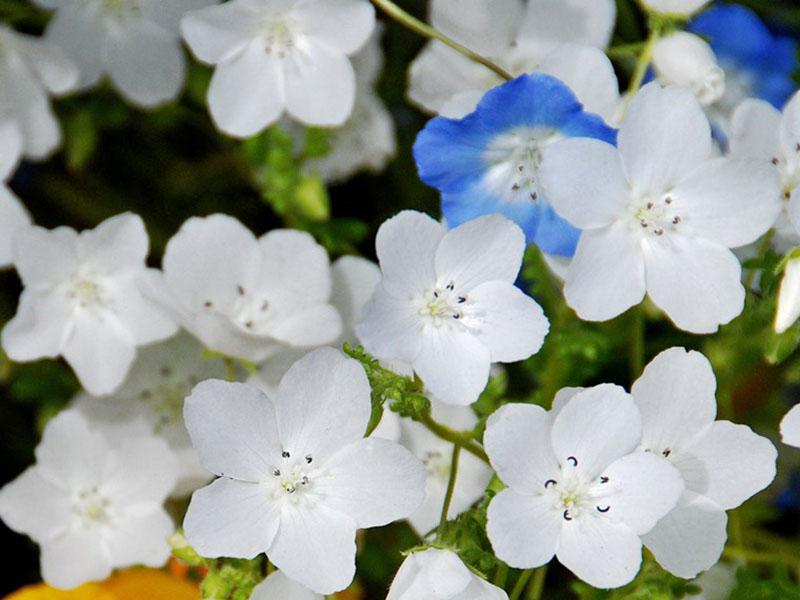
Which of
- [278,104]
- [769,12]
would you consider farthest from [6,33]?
[769,12]

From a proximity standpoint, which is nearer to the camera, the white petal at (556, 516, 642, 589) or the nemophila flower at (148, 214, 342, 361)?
the white petal at (556, 516, 642, 589)

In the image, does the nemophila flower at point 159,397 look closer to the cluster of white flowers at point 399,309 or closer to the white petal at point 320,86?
the cluster of white flowers at point 399,309

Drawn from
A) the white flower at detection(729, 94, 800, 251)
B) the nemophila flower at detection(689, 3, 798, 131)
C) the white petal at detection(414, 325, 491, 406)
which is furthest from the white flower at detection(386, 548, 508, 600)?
the nemophila flower at detection(689, 3, 798, 131)

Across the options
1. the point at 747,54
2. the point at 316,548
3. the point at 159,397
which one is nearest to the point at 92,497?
the point at 159,397

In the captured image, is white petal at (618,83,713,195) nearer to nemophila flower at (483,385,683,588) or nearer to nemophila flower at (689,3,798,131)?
nemophila flower at (483,385,683,588)

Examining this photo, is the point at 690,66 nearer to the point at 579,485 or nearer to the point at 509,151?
the point at 509,151

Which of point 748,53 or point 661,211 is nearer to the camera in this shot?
point 661,211
